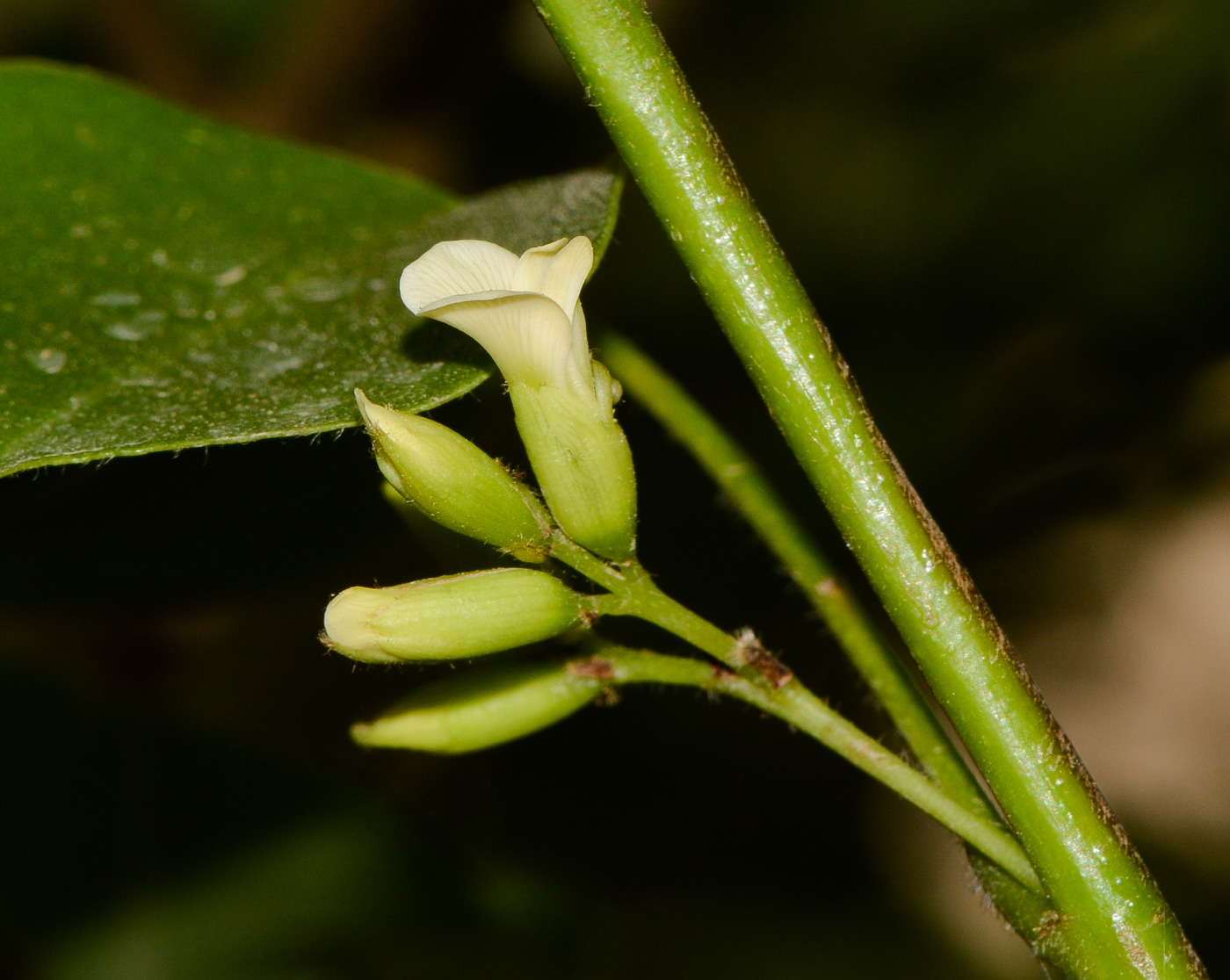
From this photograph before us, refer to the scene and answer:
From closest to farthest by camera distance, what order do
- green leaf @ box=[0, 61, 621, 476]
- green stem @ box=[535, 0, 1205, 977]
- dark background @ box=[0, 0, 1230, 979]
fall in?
1. green stem @ box=[535, 0, 1205, 977]
2. green leaf @ box=[0, 61, 621, 476]
3. dark background @ box=[0, 0, 1230, 979]

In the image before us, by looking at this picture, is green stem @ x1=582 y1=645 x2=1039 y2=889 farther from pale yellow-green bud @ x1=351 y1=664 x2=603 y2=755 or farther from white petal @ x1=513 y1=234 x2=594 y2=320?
white petal @ x1=513 y1=234 x2=594 y2=320

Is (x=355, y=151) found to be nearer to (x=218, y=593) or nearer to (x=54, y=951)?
(x=218, y=593)

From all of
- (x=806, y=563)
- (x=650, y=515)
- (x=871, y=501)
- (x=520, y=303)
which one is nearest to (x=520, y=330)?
(x=520, y=303)

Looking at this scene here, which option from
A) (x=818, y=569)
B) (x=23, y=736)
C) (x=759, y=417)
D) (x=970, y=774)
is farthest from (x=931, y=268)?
(x=23, y=736)

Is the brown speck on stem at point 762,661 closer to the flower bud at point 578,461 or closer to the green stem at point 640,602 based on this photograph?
the green stem at point 640,602

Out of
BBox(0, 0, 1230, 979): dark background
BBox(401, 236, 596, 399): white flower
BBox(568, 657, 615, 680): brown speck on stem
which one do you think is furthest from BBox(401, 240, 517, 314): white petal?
BBox(0, 0, 1230, 979): dark background

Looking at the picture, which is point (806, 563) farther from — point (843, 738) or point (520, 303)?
point (520, 303)
